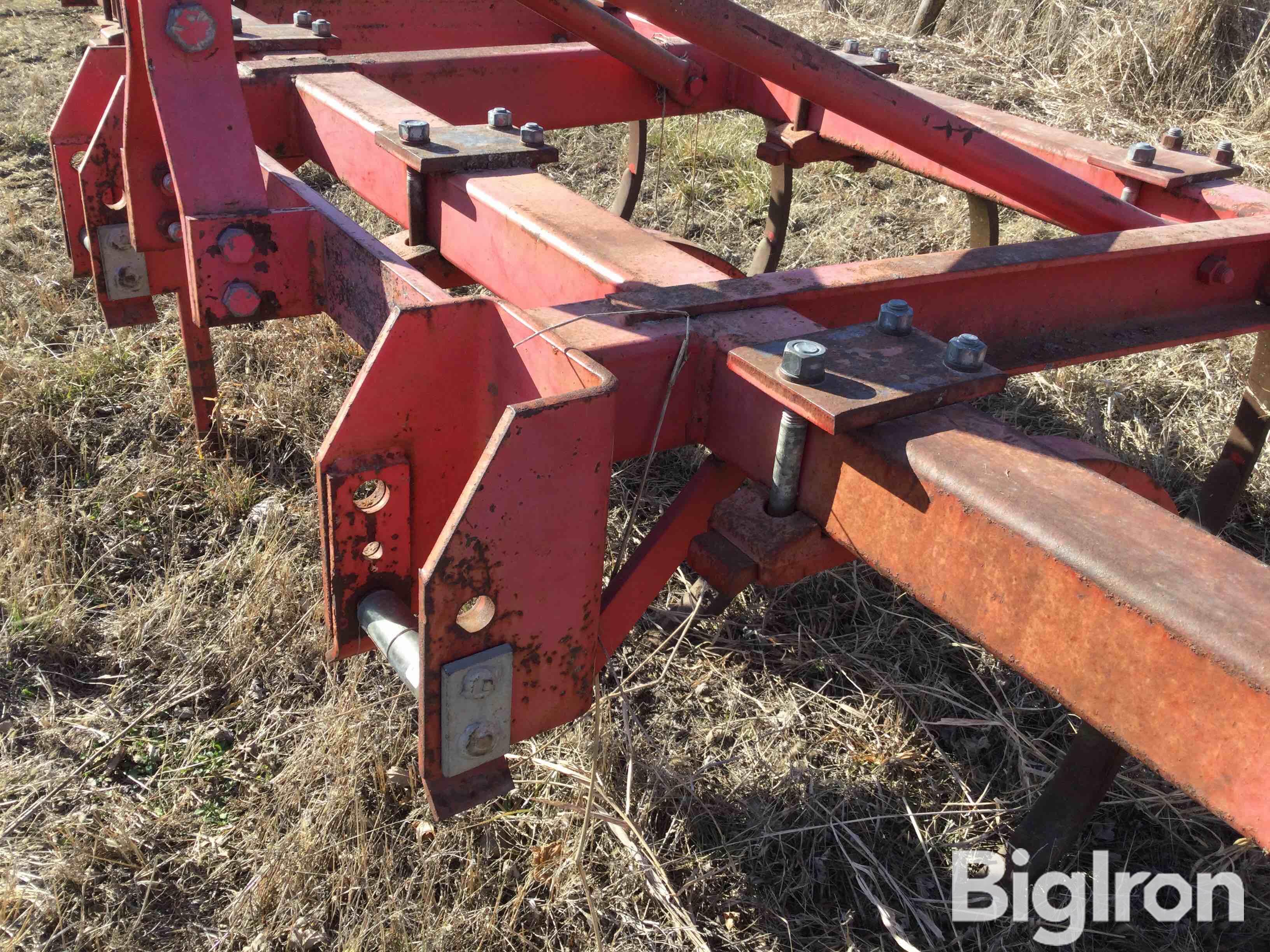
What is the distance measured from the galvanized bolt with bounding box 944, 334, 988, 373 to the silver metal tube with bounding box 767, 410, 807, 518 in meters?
0.21

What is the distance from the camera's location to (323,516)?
54.0 inches

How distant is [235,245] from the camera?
→ 1813mm

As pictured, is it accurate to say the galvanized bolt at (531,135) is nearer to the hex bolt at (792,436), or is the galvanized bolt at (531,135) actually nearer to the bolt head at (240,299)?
the bolt head at (240,299)

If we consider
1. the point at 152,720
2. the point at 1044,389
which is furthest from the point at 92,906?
the point at 1044,389

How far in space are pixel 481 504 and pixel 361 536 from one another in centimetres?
39

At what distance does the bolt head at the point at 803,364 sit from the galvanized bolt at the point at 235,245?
3.57 ft

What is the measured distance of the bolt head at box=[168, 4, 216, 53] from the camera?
1.72 m

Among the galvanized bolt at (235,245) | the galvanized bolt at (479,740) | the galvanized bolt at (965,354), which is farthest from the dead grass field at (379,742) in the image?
the galvanized bolt at (235,245)

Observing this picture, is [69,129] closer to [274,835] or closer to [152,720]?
[152,720]

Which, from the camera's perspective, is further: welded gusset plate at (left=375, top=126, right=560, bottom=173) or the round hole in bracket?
welded gusset plate at (left=375, top=126, right=560, bottom=173)

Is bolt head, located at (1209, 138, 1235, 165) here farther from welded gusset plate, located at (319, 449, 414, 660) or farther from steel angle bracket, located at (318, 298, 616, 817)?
welded gusset plate, located at (319, 449, 414, 660)

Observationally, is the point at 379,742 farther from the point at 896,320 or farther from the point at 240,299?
the point at 896,320

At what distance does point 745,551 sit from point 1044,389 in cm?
276

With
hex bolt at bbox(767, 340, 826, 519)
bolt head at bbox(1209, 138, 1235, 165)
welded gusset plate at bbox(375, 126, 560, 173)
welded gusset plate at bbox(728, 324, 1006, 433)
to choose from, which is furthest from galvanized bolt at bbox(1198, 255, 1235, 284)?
welded gusset plate at bbox(375, 126, 560, 173)
